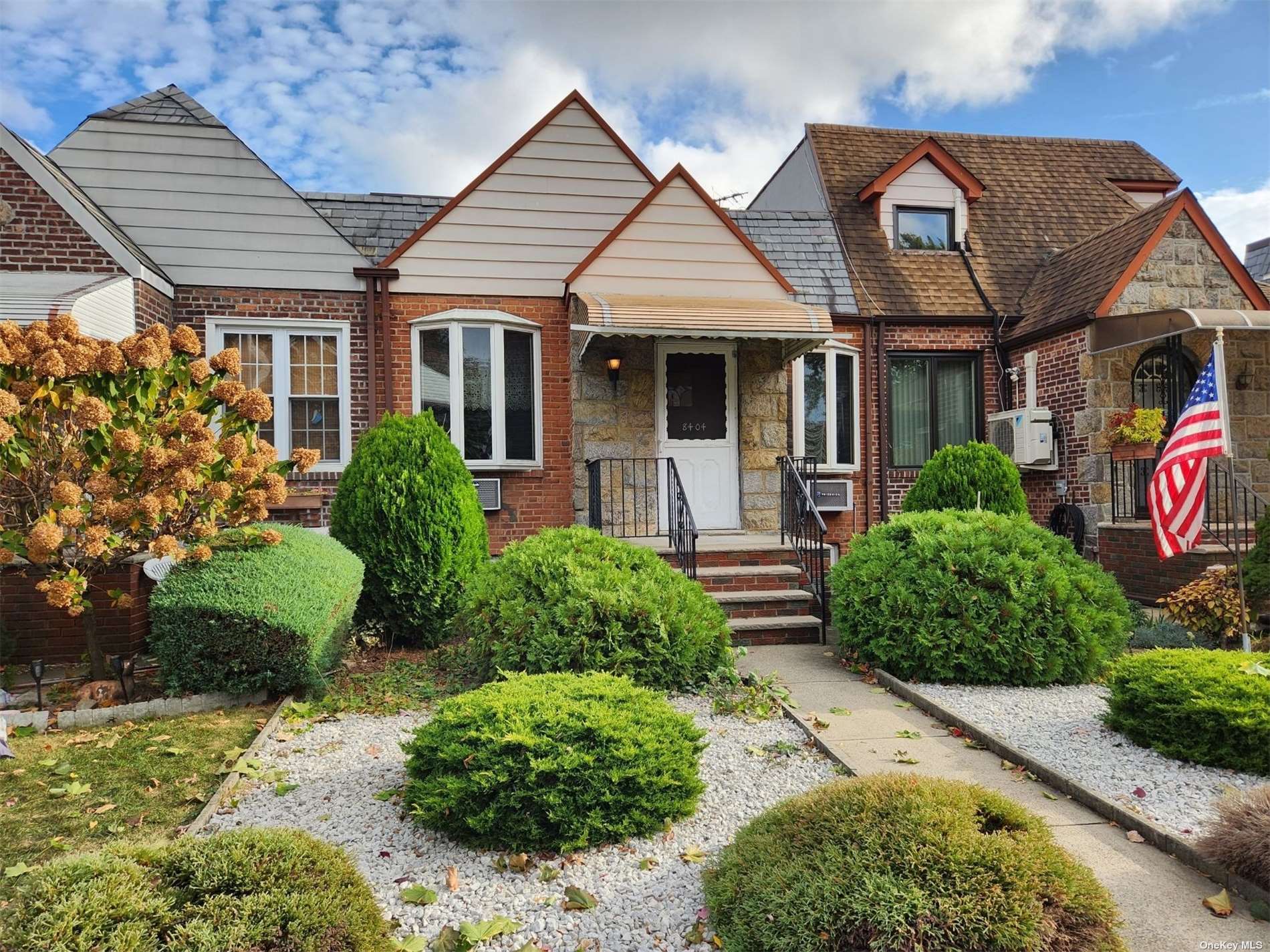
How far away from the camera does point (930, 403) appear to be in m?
11.7

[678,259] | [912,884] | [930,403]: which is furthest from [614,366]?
[912,884]

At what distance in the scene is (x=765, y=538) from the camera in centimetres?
914

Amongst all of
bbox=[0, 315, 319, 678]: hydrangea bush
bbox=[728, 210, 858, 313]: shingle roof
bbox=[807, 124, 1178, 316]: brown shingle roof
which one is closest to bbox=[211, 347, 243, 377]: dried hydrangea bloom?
bbox=[0, 315, 319, 678]: hydrangea bush

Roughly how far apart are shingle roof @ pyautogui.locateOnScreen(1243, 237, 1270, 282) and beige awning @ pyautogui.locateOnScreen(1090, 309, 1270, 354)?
41.5 ft

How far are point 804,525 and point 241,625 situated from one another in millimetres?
5780

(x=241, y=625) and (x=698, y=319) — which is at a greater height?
(x=698, y=319)

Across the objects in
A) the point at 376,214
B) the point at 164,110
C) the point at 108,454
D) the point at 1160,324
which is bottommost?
the point at 108,454

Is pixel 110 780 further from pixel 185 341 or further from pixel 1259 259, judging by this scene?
pixel 1259 259

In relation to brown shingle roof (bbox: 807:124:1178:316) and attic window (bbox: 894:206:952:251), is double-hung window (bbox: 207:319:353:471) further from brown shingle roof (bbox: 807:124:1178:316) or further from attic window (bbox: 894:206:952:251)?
attic window (bbox: 894:206:952:251)

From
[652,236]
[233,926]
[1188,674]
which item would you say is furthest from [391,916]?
[652,236]

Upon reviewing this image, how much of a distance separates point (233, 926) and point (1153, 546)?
9855 mm

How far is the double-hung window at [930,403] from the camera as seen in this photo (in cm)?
1163

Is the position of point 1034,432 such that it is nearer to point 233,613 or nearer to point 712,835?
point 712,835

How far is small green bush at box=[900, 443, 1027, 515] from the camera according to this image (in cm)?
854
